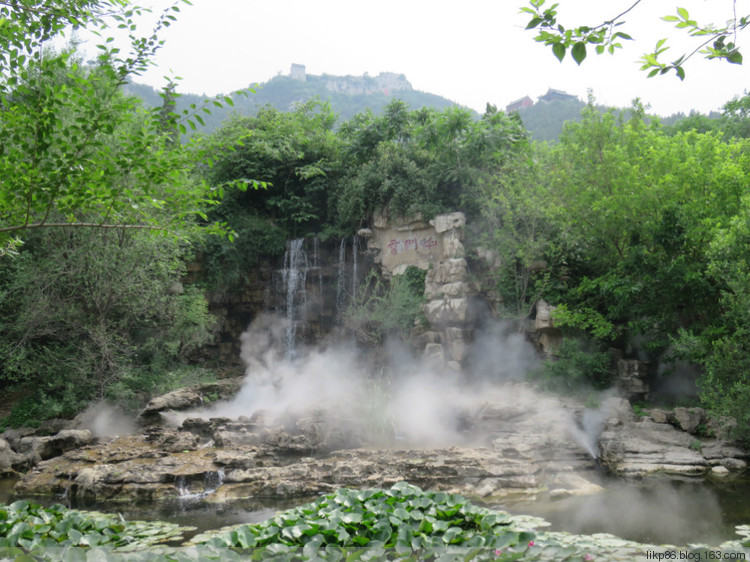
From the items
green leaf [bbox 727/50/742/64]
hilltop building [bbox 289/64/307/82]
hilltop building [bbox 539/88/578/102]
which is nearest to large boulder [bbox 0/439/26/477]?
green leaf [bbox 727/50/742/64]

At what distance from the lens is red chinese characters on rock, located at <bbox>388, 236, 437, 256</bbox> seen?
16344 millimetres

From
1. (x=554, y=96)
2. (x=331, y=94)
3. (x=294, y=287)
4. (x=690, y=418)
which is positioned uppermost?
(x=331, y=94)

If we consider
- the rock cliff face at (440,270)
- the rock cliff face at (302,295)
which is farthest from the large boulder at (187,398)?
the rock cliff face at (440,270)

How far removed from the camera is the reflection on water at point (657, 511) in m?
6.03

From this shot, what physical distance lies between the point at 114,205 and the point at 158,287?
8798mm

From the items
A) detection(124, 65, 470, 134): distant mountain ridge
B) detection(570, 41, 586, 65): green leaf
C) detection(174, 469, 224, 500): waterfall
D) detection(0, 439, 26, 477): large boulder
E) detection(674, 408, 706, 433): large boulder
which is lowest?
detection(0, 439, 26, 477): large boulder

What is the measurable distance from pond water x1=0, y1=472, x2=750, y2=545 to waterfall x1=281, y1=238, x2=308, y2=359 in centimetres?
1026

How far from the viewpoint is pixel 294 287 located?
1834 centimetres

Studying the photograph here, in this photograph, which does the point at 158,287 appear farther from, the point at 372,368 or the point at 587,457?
the point at 587,457

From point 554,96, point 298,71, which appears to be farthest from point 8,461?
point 298,71

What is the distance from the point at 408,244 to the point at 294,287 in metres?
4.42

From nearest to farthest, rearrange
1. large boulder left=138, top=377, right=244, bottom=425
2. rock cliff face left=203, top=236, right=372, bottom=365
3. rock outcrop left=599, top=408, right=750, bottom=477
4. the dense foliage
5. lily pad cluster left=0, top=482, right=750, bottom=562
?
lily pad cluster left=0, top=482, right=750, bottom=562
rock outcrop left=599, top=408, right=750, bottom=477
the dense foliage
large boulder left=138, top=377, right=244, bottom=425
rock cliff face left=203, top=236, right=372, bottom=365

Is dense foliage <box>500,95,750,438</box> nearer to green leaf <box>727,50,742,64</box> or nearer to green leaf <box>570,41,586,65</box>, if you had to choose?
green leaf <box>727,50,742,64</box>

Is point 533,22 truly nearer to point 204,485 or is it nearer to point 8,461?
point 204,485
